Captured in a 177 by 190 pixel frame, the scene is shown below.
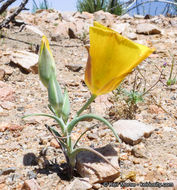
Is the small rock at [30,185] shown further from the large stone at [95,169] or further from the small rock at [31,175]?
the large stone at [95,169]

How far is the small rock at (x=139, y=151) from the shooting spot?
1.40 meters

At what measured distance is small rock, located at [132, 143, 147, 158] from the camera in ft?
4.59

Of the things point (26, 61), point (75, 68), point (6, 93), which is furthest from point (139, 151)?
point (26, 61)

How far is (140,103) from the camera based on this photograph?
211 centimetres

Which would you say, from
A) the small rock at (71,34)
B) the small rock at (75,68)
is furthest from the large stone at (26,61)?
the small rock at (71,34)

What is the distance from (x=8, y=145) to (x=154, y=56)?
89.4 inches

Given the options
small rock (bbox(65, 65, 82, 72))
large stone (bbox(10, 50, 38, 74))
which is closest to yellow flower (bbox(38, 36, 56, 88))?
large stone (bbox(10, 50, 38, 74))

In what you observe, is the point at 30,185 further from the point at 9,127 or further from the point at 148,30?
the point at 148,30

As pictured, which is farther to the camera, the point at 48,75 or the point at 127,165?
the point at 127,165

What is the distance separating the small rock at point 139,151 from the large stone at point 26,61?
145 cm

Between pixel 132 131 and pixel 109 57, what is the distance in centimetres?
72

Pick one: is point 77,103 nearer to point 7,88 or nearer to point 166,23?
point 7,88

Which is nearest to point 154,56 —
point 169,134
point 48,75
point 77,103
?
point 77,103

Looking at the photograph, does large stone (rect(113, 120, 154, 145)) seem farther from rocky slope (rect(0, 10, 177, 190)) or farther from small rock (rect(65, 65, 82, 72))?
small rock (rect(65, 65, 82, 72))
